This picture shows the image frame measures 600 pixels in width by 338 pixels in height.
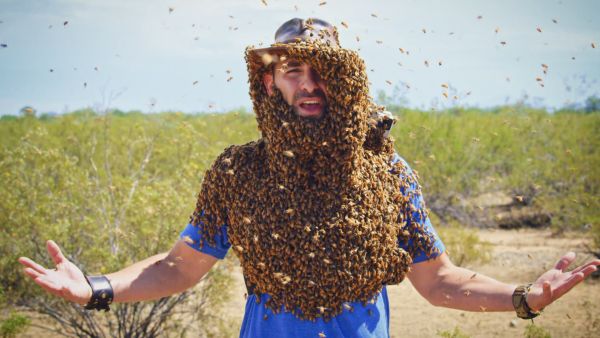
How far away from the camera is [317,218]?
222 centimetres

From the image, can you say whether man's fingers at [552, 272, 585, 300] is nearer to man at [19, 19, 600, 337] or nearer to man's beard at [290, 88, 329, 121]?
man at [19, 19, 600, 337]

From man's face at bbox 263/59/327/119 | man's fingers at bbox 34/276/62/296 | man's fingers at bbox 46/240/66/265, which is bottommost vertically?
man's fingers at bbox 34/276/62/296

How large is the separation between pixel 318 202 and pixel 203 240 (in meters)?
0.55

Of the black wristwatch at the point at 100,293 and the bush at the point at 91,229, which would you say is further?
the bush at the point at 91,229

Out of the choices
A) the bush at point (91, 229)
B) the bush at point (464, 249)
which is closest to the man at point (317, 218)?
the bush at point (91, 229)

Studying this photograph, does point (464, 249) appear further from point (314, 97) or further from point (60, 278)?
point (60, 278)

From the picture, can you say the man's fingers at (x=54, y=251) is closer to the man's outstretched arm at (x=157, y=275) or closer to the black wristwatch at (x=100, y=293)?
the man's outstretched arm at (x=157, y=275)

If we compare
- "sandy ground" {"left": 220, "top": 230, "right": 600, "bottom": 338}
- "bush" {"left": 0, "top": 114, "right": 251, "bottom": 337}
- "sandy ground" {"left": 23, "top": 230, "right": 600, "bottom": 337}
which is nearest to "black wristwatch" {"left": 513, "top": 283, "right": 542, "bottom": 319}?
"sandy ground" {"left": 23, "top": 230, "right": 600, "bottom": 337}

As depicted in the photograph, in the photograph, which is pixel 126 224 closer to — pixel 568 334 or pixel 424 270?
pixel 424 270

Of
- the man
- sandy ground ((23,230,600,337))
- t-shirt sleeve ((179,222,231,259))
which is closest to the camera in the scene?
the man

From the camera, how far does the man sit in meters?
2.19

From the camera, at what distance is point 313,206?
7.38 ft

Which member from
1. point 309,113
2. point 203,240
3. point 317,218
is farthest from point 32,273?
point 309,113

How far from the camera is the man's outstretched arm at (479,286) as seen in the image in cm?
214
